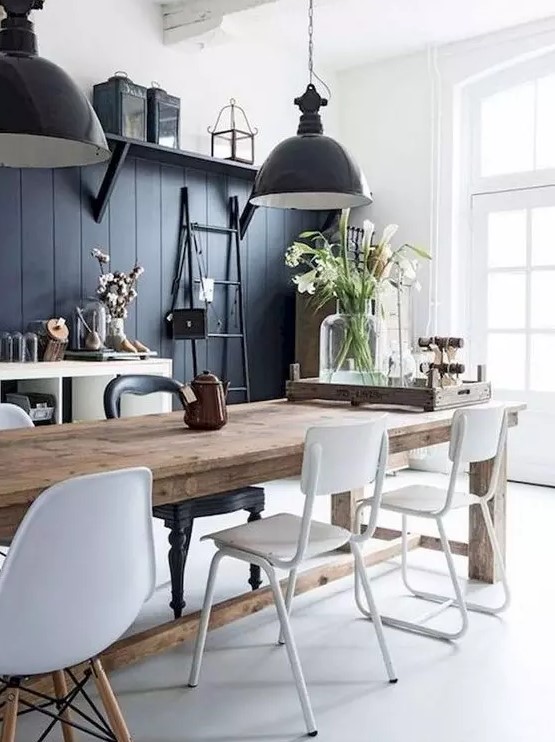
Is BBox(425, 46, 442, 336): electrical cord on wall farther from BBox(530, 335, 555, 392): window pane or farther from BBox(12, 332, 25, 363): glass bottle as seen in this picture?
BBox(12, 332, 25, 363): glass bottle

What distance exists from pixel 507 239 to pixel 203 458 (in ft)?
14.0

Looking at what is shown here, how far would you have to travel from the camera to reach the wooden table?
196 centimetres

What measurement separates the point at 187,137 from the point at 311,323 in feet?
5.08

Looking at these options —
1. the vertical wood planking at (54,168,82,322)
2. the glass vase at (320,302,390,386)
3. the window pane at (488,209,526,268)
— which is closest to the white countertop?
the vertical wood planking at (54,168,82,322)

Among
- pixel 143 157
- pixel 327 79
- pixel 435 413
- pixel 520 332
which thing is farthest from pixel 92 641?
pixel 327 79

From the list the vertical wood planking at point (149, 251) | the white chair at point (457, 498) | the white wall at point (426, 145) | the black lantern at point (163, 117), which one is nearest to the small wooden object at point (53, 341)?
the vertical wood planking at point (149, 251)

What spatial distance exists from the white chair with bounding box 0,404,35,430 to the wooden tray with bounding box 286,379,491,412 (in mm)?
1179

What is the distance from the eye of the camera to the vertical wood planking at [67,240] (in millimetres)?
4691

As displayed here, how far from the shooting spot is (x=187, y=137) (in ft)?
17.6

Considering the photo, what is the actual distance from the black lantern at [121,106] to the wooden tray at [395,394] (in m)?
2.05

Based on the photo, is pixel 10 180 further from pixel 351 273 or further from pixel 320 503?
pixel 320 503

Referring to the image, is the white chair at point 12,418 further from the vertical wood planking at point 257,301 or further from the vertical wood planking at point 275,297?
the vertical wood planking at point 275,297

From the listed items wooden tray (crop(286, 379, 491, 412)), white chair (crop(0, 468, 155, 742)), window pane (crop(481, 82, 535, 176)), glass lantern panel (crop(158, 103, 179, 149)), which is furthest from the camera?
window pane (crop(481, 82, 535, 176))

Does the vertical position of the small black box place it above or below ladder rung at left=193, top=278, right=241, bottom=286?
below
